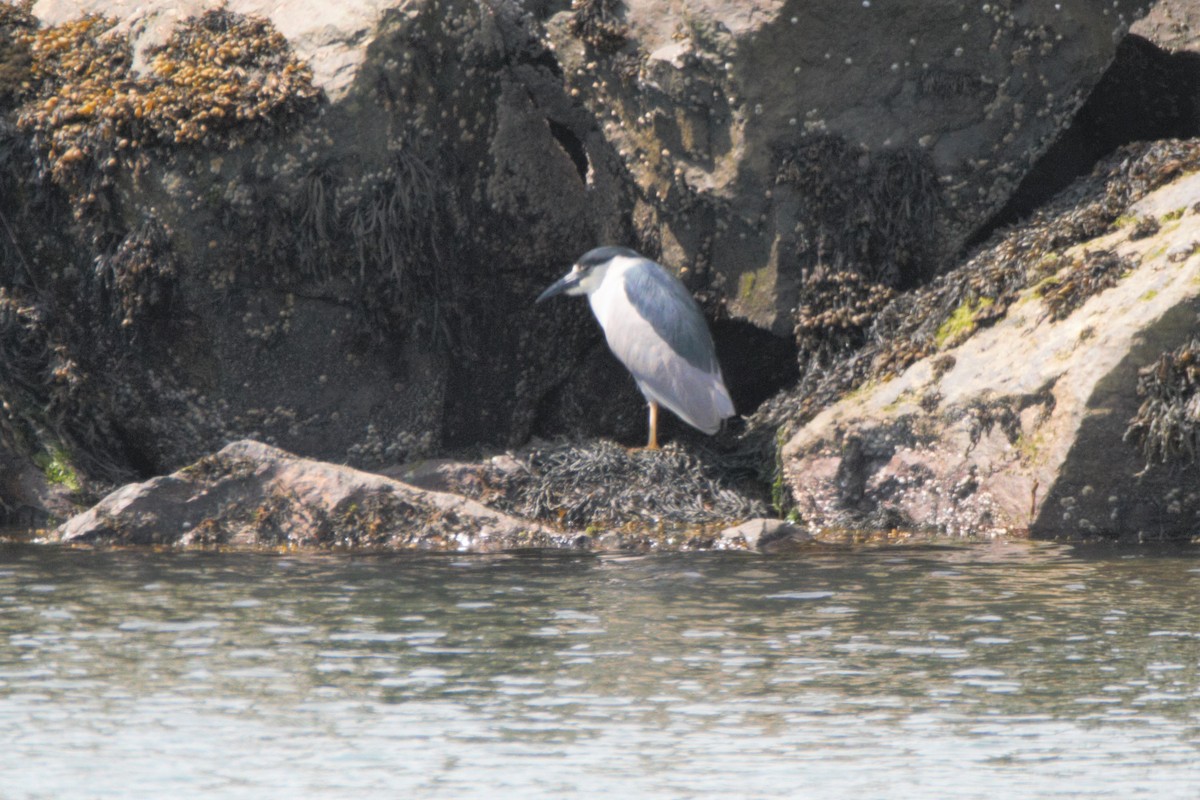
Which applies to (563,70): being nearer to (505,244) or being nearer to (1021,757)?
(505,244)

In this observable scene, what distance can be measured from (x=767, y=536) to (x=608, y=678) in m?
2.47

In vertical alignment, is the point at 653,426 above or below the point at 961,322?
below

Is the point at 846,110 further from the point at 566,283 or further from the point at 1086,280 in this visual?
the point at 566,283

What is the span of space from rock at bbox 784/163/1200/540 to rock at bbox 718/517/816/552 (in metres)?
0.44

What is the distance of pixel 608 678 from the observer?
13.6ft

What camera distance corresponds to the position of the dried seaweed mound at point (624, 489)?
7203mm

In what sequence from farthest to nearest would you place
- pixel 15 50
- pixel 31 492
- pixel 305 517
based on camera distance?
pixel 15 50, pixel 31 492, pixel 305 517

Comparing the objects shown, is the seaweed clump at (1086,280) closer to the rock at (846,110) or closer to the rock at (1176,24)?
the rock at (846,110)

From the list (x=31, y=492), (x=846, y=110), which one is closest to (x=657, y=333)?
(x=846, y=110)

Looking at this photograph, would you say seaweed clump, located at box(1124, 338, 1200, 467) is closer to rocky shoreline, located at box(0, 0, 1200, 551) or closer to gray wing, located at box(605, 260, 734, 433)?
rocky shoreline, located at box(0, 0, 1200, 551)

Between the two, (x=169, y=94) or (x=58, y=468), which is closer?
(x=58, y=468)

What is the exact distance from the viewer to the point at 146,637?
4.73 meters

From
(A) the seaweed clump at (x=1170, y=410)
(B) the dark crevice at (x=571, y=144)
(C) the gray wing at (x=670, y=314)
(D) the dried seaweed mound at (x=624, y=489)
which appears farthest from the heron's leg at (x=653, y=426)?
(A) the seaweed clump at (x=1170, y=410)

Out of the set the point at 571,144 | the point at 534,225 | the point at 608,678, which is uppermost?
the point at 571,144
